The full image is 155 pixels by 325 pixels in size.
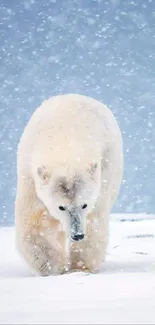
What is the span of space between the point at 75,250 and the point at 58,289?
1725 mm

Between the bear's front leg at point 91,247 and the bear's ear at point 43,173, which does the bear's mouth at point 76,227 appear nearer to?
the bear's ear at point 43,173

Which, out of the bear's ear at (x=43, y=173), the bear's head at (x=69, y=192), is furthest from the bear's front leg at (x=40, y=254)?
the bear's ear at (x=43, y=173)

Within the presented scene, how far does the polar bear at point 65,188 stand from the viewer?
463 cm

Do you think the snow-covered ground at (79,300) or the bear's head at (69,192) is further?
the bear's head at (69,192)

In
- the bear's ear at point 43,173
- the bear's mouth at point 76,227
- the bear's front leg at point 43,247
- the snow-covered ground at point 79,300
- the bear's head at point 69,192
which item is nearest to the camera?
the snow-covered ground at point 79,300

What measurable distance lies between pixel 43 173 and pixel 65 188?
216 mm

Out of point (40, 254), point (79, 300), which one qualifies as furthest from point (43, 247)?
point (79, 300)

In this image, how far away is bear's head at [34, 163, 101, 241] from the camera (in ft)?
15.0

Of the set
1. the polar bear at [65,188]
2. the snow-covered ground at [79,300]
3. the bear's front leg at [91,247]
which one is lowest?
the bear's front leg at [91,247]

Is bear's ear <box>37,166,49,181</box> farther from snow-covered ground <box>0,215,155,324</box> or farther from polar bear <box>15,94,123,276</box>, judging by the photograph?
snow-covered ground <box>0,215,155,324</box>

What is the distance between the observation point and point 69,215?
4570mm

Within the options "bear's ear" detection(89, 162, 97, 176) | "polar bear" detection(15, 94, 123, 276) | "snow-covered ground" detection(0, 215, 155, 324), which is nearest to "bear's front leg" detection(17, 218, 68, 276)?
"polar bear" detection(15, 94, 123, 276)

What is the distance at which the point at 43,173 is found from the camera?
4.67m

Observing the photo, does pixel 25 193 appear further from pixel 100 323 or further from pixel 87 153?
pixel 100 323
